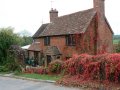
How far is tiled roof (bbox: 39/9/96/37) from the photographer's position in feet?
110

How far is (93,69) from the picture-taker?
21016mm

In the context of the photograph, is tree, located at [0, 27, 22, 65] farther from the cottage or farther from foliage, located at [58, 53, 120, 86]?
foliage, located at [58, 53, 120, 86]

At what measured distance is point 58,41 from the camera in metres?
37.0

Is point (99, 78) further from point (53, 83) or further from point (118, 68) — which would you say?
point (53, 83)

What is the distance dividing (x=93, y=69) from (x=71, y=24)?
51.6ft

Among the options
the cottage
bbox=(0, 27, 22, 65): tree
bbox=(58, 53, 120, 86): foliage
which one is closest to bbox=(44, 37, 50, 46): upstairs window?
the cottage

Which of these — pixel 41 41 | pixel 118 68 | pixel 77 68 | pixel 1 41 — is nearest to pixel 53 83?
pixel 77 68

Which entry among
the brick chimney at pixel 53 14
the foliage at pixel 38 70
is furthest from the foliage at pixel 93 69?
the brick chimney at pixel 53 14

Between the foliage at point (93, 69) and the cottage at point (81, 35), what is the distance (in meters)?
9.12

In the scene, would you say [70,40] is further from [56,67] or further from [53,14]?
[53,14]

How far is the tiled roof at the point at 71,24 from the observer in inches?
1324

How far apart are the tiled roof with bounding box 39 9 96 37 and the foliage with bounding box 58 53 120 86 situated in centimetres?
955

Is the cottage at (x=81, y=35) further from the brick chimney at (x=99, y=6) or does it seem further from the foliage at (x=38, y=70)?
the foliage at (x=38, y=70)

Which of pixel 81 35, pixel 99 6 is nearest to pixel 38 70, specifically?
pixel 81 35
